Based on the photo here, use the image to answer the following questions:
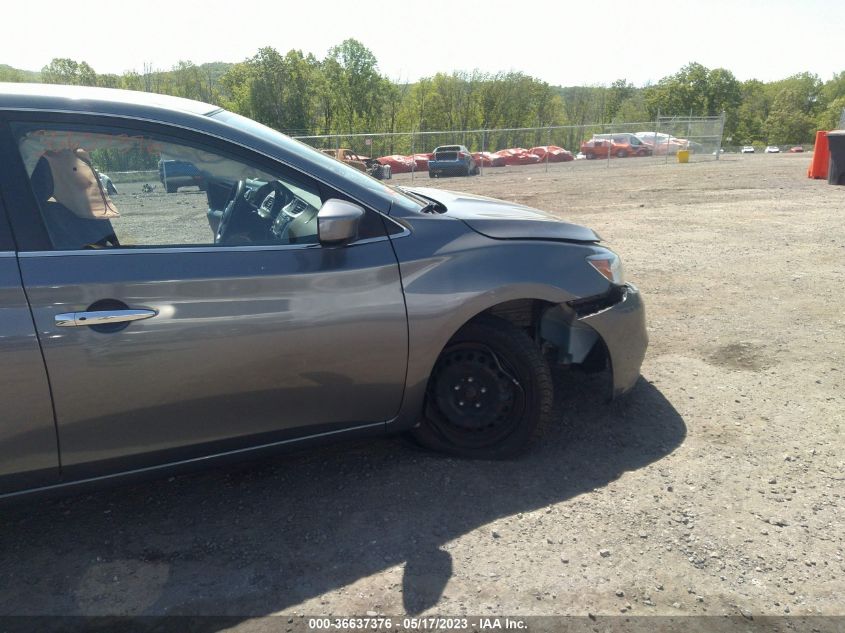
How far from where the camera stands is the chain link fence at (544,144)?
34531mm

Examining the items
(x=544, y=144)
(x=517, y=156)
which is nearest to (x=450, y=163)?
(x=517, y=156)

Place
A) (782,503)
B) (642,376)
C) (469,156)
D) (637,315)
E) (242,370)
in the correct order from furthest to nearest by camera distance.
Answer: (469,156)
(642,376)
(637,315)
(782,503)
(242,370)

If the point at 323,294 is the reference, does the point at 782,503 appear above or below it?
below

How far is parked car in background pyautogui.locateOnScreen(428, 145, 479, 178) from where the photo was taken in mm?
33000

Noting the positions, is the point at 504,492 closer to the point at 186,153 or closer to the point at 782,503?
the point at 782,503

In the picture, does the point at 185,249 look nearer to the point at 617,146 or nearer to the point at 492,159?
the point at 492,159

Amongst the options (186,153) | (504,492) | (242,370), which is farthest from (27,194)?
(504,492)

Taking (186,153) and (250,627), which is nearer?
(250,627)

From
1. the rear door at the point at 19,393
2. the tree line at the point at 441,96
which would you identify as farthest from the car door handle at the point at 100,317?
the tree line at the point at 441,96

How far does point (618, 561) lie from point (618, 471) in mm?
743

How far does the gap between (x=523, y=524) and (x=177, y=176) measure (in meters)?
2.16

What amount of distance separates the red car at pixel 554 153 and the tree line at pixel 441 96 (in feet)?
61.6

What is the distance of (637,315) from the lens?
3.67m

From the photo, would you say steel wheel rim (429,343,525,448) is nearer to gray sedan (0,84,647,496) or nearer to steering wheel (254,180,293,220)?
gray sedan (0,84,647,496)
